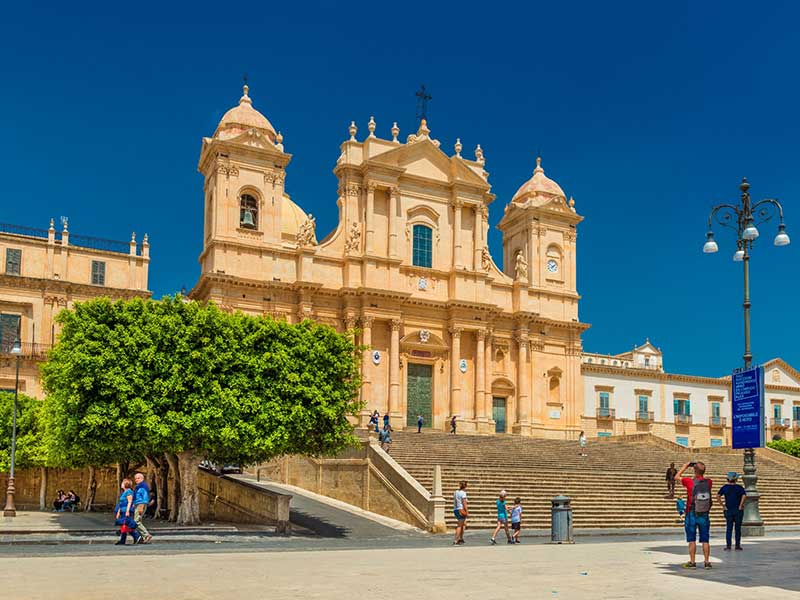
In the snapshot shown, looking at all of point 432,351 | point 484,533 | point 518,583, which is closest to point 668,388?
point 432,351

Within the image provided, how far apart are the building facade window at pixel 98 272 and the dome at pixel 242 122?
9534 mm

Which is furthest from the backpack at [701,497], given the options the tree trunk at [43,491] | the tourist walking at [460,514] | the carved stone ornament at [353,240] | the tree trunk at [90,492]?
the tree trunk at [43,491]

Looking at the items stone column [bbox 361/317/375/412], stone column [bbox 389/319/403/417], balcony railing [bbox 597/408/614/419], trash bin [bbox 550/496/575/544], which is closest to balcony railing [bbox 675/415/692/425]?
balcony railing [bbox 597/408/614/419]

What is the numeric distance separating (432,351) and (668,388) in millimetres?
24618

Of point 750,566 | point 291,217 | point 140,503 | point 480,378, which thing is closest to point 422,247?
point 480,378

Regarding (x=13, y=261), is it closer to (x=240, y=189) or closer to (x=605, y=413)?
(x=240, y=189)

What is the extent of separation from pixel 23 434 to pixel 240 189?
15.1 meters

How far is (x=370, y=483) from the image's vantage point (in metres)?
29.0

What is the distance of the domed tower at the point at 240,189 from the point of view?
142 ft

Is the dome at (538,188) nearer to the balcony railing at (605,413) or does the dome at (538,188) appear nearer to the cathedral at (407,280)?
the cathedral at (407,280)

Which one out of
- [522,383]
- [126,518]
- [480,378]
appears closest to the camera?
[126,518]

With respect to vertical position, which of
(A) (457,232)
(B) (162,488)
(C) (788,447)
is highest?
(A) (457,232)

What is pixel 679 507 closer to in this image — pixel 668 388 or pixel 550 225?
pixel 550 225

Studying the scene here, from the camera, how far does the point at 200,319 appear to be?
25906 millimetres
